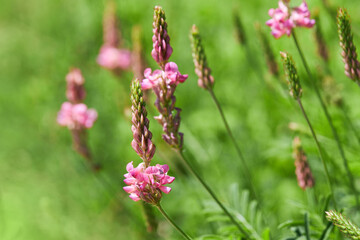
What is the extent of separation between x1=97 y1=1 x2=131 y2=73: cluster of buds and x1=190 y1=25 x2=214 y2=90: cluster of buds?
2.02 meters

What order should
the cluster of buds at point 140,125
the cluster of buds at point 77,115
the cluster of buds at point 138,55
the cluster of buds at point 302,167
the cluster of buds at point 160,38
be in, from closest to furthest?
the cluster of buds at point 140,125
the cluster of buds at point 160,38
the cluster of buds at point 302,167
the cluster of buds at point 138,55
the cluster of buds at point 77,115

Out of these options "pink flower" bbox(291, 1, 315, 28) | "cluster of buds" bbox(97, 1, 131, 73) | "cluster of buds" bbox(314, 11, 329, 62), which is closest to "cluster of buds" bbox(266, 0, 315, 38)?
"pink flower" bbox(291, 1, 315, 28)

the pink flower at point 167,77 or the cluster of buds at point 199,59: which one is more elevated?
the cluster of buds at point 199,59

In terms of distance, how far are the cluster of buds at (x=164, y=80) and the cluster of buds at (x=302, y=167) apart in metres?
0.62

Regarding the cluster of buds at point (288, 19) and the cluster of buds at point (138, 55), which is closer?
the cluster of buds at point (288, 19)

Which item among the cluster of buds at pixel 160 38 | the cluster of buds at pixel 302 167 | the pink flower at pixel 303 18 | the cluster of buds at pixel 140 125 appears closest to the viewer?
the cluster of buds at pixel 140 125

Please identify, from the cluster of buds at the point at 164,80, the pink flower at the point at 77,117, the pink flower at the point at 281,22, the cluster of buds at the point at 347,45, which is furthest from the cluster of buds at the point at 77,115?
the cluster of buds at the point at 347,45

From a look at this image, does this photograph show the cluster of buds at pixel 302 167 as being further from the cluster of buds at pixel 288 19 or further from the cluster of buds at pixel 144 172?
the cluster of buds at pixel 144 172

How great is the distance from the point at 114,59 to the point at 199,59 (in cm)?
208

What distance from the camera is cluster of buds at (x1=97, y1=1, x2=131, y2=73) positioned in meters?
4.02

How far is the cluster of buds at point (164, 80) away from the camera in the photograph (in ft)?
5.70

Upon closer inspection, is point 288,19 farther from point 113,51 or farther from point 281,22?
point 113,51

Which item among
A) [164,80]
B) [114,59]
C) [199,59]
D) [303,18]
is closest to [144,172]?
[164,80]

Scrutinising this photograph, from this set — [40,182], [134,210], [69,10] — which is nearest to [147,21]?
[69,10]
